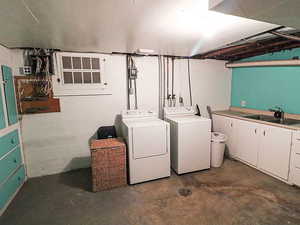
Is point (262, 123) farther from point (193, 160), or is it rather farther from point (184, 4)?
point (184, 4)

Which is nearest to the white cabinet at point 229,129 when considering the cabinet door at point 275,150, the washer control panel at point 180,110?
the cabinet door at point 275,150

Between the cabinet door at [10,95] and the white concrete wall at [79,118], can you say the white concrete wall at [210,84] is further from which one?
the cabinet door at [10,95]

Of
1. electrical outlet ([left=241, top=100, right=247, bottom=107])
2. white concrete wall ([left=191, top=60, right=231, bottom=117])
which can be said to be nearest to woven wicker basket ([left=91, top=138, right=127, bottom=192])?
white concrete wall ([left=191, top=60, right=231, bottom=117])

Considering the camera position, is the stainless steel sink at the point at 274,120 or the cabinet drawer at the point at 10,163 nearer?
the cabinet drawer at the point at 10,163

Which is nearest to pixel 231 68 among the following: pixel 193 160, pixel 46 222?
pixel 193 160

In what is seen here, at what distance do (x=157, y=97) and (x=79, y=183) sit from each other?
208cm

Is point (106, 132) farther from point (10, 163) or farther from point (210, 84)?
point (210, 84)

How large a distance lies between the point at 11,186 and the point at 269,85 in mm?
4505

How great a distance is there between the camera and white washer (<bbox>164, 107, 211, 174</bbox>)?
2.65 meters

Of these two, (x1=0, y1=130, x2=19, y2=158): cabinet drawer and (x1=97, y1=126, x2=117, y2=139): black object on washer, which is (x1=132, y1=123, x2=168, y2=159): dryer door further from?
(x1=0, y1=130, x2=19, y2=158): cabinet drawer

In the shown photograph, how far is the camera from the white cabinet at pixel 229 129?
3.23m

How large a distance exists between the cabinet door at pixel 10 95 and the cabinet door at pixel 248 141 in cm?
376

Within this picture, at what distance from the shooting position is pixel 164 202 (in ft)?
6.86

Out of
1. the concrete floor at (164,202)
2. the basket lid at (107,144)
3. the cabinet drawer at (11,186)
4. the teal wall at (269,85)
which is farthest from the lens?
the teal wall at (269,85)
